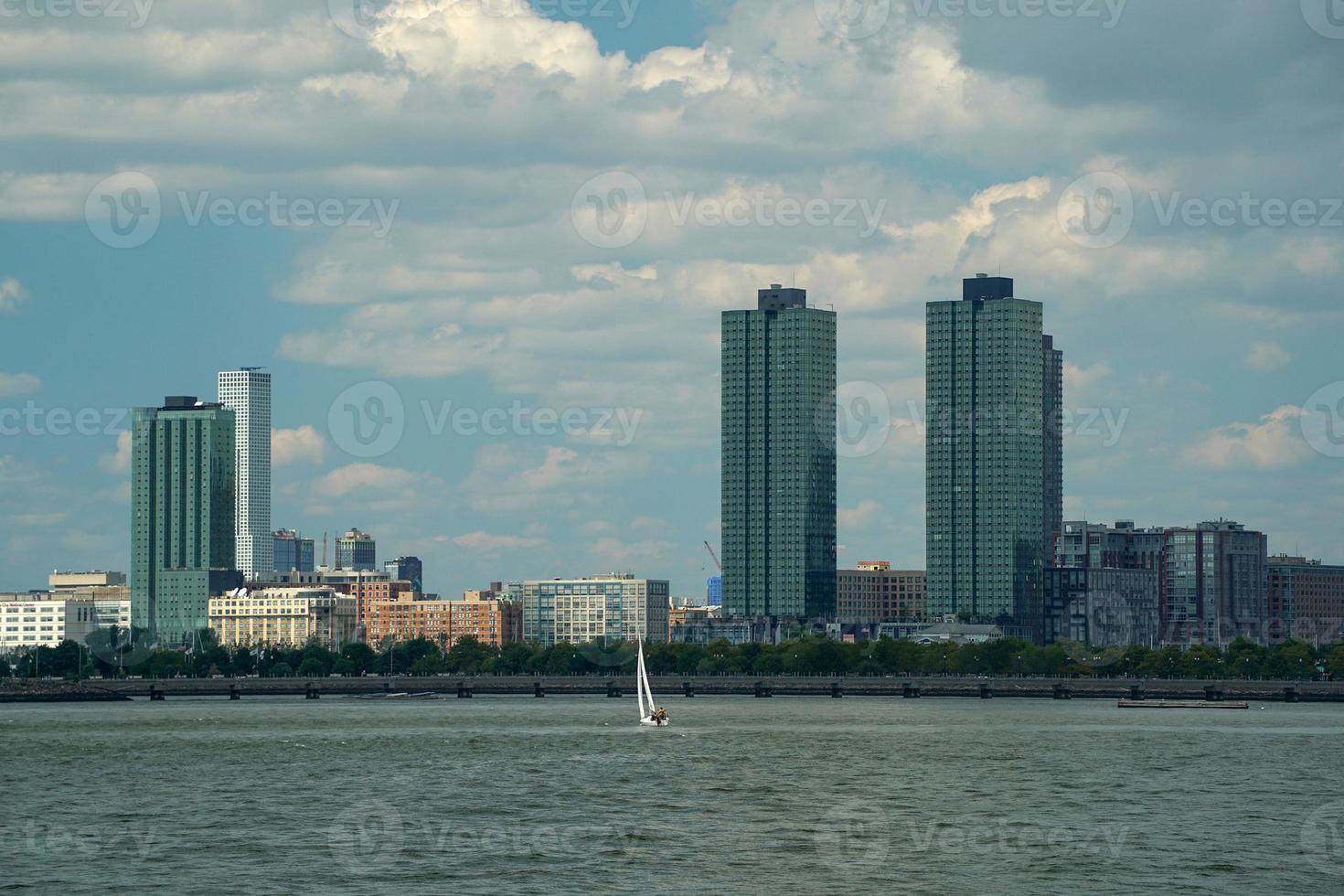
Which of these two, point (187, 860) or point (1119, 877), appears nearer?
point (1119, 877)

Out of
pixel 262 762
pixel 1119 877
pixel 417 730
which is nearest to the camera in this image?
pixel 1119 877

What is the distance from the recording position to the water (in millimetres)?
82688

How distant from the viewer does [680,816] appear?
105 metres

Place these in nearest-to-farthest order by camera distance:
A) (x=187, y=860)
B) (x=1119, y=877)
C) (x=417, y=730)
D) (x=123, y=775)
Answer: (x=1119, y=877) → (x=187, y=860) → (x=123, y=775) → (x=417, y=730)

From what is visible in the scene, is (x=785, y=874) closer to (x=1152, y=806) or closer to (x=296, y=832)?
(x=296, y=832)

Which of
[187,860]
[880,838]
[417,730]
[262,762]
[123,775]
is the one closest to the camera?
[187,860]

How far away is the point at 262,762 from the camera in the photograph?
147 m

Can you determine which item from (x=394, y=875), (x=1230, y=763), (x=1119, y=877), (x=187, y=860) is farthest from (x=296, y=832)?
(x=1230, y=763)

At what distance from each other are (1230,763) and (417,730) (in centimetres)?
8352

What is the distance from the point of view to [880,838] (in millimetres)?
94562

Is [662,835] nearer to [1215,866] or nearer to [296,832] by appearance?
[296,832]

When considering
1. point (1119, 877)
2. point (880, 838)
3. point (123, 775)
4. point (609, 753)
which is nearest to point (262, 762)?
point (123, 775)

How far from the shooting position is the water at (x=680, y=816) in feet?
271

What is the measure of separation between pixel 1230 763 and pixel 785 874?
223 feet
